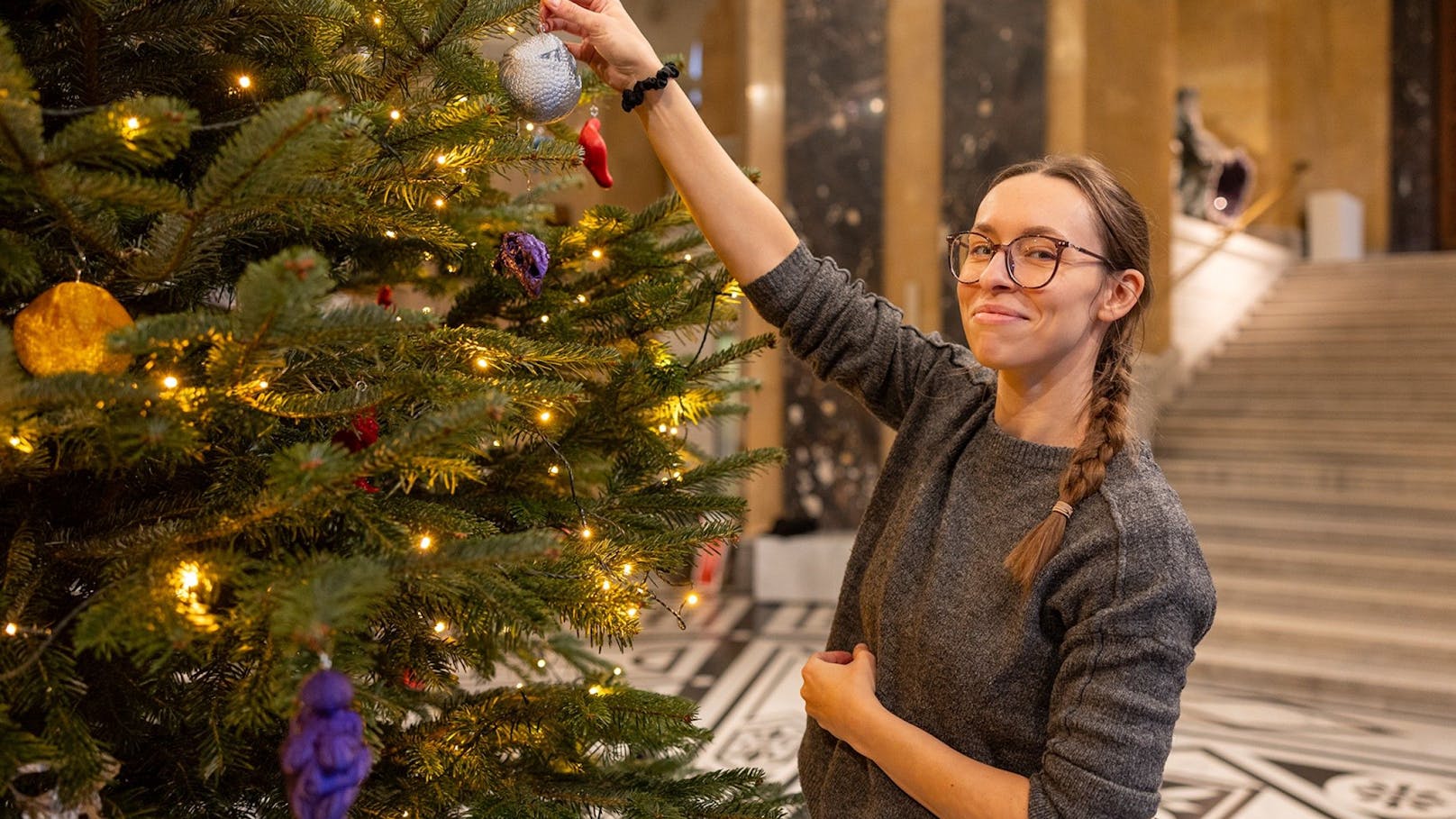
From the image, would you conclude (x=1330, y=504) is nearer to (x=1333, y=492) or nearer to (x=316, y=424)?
(x=1333, y=492)

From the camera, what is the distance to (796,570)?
602 cm

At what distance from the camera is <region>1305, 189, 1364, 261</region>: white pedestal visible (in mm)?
11273

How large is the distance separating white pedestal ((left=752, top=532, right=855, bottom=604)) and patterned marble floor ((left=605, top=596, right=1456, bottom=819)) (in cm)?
90

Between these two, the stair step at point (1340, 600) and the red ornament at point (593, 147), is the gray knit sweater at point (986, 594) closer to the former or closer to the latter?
the red ornament at point (593, 147)

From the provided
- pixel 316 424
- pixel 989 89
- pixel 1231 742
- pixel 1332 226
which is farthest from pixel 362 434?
pixel 1332 226

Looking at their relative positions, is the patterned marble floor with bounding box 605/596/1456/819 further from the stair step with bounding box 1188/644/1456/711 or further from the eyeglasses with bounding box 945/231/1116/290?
the eyeglasses with bounding box 945/231/1116/290

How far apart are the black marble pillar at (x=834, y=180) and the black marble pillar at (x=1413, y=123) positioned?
8705mm

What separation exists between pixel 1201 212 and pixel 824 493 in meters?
5.02

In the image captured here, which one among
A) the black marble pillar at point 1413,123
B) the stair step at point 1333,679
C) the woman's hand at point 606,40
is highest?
the black marble pillar at point 1413,123

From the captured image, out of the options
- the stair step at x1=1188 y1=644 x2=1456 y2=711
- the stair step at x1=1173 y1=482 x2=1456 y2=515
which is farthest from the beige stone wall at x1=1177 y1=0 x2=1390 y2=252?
the stair step at x1=1188 y1=644 x2=1456 y2=711

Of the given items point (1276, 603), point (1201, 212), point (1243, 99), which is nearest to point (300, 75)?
point (1276, 603)

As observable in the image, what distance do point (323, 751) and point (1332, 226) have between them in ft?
41.4

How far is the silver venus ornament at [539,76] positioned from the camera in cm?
110

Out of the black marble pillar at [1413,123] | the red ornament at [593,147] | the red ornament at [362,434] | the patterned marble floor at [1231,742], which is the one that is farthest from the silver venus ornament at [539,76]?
the black marble pillar at [1413,123]
